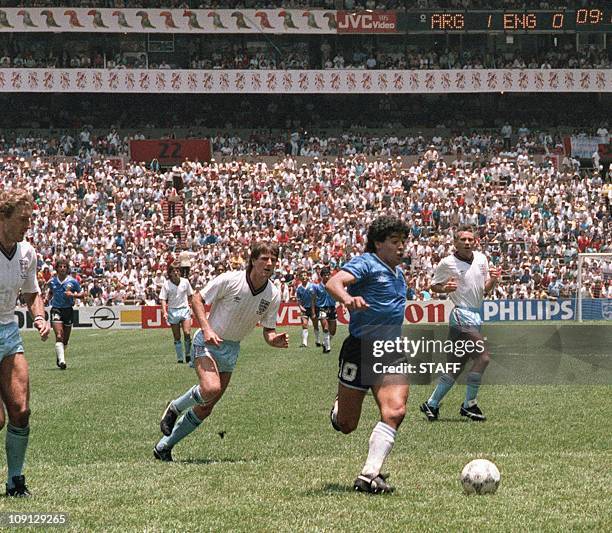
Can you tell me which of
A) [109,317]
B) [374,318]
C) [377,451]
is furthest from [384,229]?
[109,317]

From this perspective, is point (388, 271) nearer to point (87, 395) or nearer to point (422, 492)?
point (422, 492)

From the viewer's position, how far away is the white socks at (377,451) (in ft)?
25.5

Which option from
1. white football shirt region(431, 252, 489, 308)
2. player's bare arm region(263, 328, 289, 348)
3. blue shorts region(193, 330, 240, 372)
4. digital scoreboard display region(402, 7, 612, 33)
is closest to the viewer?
player's bare arm region(263, 328, 289, 348)

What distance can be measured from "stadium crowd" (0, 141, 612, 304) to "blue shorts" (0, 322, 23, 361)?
33.1 meters

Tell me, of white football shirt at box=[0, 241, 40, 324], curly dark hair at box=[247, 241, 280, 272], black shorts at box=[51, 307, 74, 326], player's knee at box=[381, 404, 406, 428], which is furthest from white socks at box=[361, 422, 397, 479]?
black shorts at box=[51, 307, 74, 326]

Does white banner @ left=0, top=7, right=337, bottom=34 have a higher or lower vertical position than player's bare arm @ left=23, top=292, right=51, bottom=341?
higher

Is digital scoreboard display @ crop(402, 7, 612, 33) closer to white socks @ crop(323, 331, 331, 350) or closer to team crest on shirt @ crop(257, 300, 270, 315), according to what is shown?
white socks @ crop(323, 331, 331, 350)

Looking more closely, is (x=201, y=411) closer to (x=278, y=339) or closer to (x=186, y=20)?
(x=278, y=339)

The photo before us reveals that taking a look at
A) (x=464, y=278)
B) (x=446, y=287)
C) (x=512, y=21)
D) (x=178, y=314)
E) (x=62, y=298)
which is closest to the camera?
(x=446, y=287)

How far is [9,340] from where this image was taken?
776 centimetres

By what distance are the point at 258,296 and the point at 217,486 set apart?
2.15m

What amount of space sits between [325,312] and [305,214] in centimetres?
2130

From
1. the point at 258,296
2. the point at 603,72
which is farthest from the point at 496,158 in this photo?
the point at 258,296

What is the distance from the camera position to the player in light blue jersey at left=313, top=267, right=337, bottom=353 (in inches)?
1022
